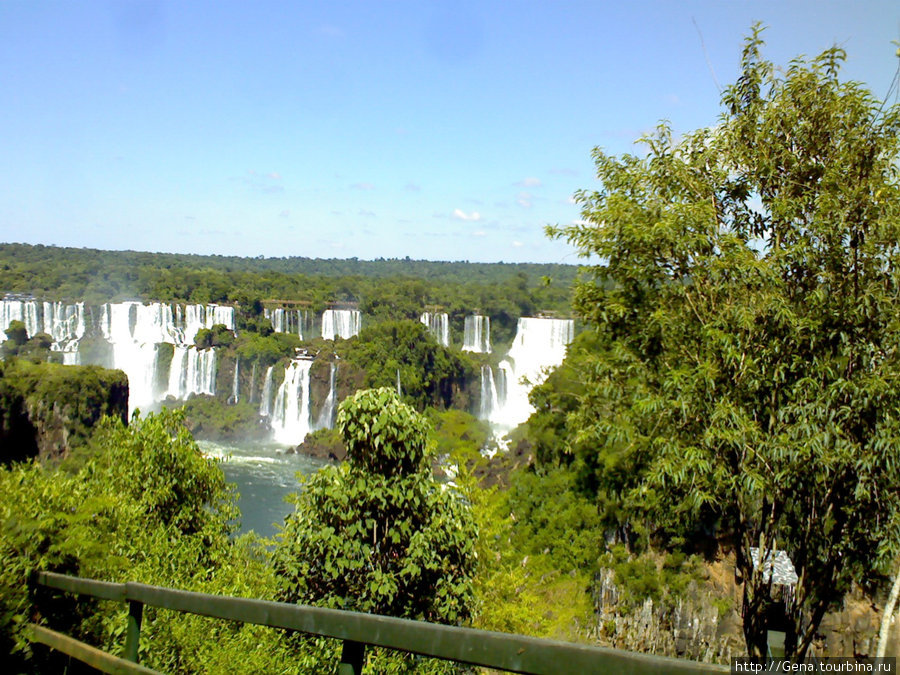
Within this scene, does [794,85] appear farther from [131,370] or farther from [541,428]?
[131,370]

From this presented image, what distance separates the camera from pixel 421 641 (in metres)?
1.20

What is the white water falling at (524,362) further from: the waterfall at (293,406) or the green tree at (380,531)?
the green tree at (380,531)

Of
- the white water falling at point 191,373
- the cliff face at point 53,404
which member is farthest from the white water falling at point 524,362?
the cliff face at point 53,404

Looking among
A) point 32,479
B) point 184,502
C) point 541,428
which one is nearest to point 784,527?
point 32,479

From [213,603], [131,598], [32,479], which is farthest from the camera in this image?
[32,479]

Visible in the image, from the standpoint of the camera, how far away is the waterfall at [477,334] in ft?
179

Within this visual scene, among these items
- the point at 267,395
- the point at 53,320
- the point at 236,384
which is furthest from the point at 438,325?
the point at 53,320

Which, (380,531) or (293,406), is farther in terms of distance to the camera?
(293,406)

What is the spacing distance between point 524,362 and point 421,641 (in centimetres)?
4586

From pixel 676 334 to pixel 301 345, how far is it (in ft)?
146

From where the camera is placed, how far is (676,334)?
17.3 ft

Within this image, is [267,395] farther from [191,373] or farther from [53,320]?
[53,320]

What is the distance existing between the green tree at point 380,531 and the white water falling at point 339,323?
48.4 meters

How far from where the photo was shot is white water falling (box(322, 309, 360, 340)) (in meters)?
53.6
